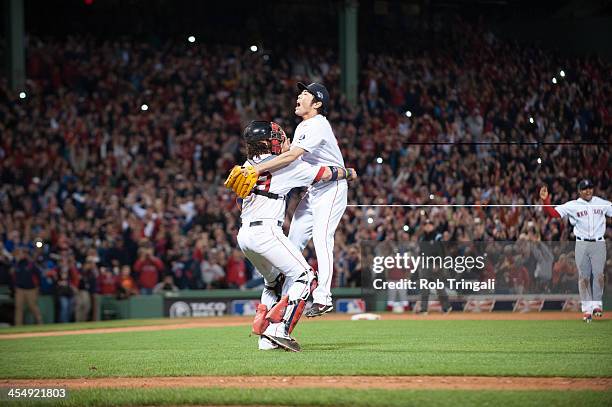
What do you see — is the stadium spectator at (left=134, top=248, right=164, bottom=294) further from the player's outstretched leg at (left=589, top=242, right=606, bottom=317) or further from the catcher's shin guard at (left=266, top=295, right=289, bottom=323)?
the catcher's shin guard at (left=266, top=295, right=289, bottom=323)

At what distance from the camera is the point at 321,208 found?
10.2m

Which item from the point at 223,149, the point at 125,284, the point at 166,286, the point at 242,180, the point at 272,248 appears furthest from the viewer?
the point at 223,149

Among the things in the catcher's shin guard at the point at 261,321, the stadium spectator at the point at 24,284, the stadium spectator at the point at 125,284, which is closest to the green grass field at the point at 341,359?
Answer: the catcher's shin guard at the point at 261,321

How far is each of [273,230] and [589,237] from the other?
7.19 metres

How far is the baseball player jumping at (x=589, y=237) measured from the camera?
1452cm

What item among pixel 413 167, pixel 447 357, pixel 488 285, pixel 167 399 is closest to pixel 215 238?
pixel 413 167

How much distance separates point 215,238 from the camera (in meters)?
20.9

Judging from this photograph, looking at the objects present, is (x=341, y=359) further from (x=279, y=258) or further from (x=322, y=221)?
(x=322, y=221)

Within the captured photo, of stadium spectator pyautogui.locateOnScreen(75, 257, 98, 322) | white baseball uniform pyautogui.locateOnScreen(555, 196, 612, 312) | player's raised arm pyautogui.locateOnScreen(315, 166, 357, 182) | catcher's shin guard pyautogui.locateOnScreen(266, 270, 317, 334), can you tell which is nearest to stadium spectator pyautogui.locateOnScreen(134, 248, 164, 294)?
stadium spectator pyautogui.locateOnScreen(75, 257, 98, 322)

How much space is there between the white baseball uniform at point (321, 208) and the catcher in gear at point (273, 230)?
1.40 ft

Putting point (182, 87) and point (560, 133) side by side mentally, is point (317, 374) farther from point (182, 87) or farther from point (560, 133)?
point (182, 87)

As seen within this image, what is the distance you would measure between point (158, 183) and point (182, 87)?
3672mm

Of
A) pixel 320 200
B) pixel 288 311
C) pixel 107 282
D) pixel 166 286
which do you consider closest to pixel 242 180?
pixel 288 311

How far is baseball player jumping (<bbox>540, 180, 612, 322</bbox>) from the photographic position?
14.5m
